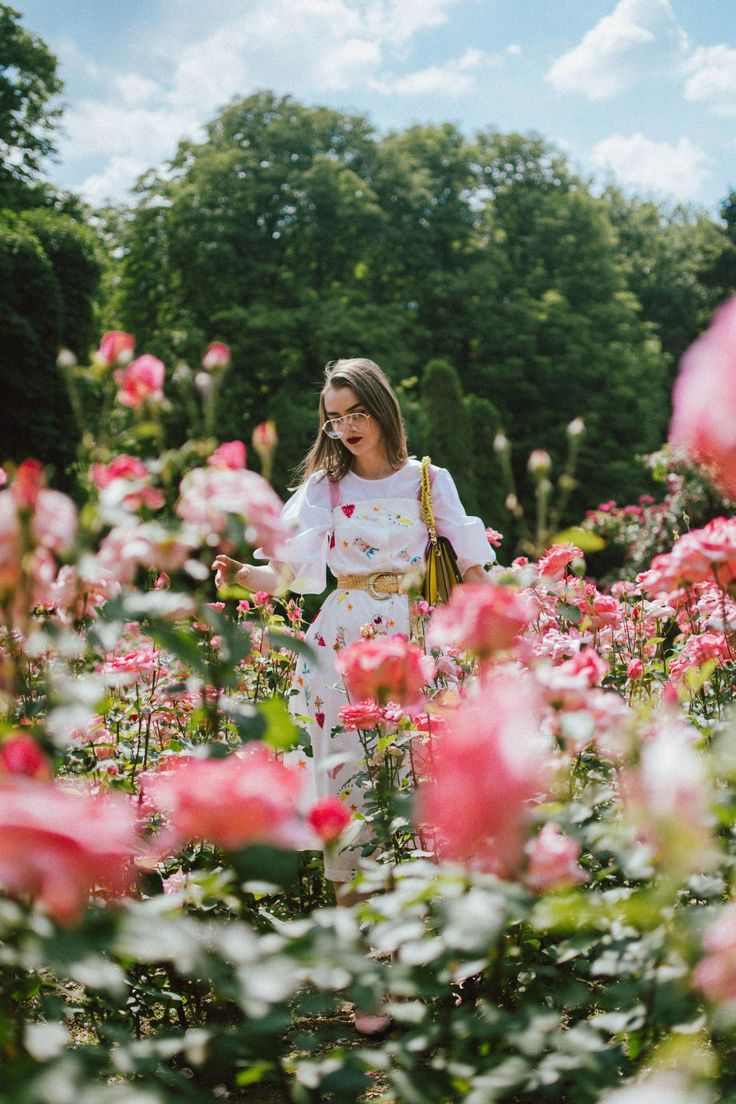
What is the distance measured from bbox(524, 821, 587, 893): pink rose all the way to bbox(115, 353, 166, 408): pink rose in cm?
75

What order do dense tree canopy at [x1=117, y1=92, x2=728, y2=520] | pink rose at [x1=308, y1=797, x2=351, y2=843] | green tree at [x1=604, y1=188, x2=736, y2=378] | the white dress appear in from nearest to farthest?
pink rose at [x1=308, y1=797, x2=351, y2=843], the white dress, dense tree canopy at [x1=117, y1=92, x2=728, y2=520], green tree at [x1=604, y1=188, x2=736, y2=378]

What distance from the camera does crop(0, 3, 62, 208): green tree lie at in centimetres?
1806

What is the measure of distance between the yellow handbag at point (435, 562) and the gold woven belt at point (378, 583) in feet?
0.34

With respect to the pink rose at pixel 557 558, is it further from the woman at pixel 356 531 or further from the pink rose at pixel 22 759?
the pink rose at pixel 22 759

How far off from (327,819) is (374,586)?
1933 mm

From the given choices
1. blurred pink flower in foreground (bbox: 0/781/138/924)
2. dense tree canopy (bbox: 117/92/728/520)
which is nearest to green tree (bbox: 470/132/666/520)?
dense tree canopy (bbox: 117/92/728/520)

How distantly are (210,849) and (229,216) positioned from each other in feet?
55.6

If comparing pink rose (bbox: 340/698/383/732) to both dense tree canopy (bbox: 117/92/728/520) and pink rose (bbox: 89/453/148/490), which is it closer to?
pink rose (bbox: 89/453/148/490)

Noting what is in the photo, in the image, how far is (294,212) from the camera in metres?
18.4

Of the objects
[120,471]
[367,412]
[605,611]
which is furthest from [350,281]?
[120,471]

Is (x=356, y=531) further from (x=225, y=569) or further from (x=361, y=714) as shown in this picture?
(x=361, y=714)

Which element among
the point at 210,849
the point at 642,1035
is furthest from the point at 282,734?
the point at 210,849

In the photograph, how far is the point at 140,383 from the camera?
1306mm

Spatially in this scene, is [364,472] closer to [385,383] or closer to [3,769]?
[385,383]
